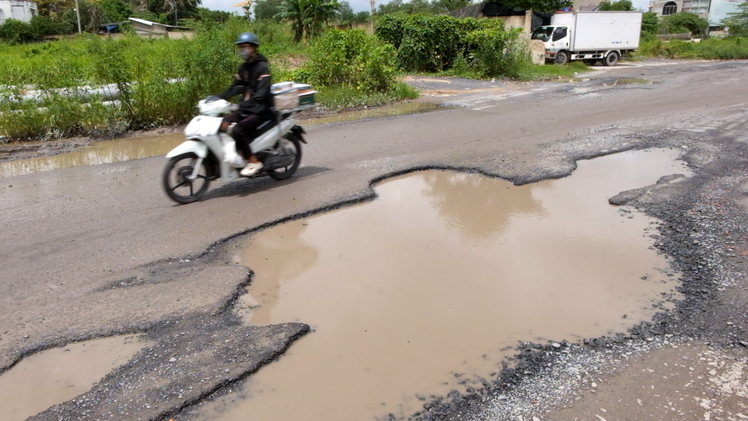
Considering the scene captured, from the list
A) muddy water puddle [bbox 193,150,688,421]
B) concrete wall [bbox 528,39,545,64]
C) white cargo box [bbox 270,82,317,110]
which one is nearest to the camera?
muddy water puddle [bbox 193,150,688,421]

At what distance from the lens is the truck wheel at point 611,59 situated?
26775 mm

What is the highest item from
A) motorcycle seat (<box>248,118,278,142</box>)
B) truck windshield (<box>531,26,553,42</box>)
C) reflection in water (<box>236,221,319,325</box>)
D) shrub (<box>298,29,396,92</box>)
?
truck windshield (<box>531,26,553,42</box>)

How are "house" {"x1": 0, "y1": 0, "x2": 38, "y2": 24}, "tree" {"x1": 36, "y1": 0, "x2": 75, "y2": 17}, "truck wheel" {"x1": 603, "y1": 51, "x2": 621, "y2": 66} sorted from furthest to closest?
"tree" {"x1": 36, "y1": 0, "x2": 75, "y2": 17} → "house" {"x1": 0, "y1": 0, "x2": 38, "y2": 24} → "truck wheel" {"x1": 603, "y1": 51, "x2": 621, "y2": 66}

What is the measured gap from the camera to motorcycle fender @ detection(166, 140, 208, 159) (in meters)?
5.93

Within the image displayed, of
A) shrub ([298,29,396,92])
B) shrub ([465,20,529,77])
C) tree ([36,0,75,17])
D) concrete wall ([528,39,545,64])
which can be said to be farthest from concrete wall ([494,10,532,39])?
tree ([36,0,75,17])

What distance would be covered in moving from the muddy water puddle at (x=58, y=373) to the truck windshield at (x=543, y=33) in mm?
25765

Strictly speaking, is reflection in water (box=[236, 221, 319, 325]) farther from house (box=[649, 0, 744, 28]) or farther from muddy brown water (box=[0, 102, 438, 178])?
house (box=[649, 0, 744, 28])

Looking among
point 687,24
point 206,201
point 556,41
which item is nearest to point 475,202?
point 206,201

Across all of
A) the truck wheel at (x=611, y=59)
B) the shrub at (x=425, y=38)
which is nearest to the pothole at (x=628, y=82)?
the shrub at (x=425, y=38)

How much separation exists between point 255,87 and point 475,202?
2.79 metres

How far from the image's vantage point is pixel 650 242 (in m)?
4.89

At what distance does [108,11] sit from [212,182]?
58006 mm

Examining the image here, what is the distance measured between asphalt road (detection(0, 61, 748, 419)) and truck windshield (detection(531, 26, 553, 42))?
13.8 m

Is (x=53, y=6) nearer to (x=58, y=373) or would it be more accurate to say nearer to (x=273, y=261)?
(x=273, y=261)
